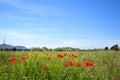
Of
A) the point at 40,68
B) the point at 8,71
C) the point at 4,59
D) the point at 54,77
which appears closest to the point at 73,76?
the point at 54,77

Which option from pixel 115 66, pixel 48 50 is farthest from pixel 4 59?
pixel 115 66

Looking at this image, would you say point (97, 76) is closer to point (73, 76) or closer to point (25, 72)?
point (73, 76)

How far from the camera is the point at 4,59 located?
13.8 meters

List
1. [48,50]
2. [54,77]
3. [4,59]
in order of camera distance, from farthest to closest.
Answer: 1. [4,59]
2. [48,50]
3. [54,77]

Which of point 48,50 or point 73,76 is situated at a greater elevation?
point 48,50

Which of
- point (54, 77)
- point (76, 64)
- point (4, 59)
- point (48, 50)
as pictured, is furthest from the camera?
point (4, 59)

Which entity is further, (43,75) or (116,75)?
(116,75)

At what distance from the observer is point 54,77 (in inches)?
355

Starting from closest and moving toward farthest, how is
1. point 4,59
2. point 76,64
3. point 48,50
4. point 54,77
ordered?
point 54,77
point 76,64
point 48,50
point 4,59

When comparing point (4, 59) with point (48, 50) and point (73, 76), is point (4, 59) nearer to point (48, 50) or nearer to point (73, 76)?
point (48, 50)

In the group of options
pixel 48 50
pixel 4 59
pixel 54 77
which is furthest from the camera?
pixel 4 59

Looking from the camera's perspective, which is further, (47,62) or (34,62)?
(47,62)

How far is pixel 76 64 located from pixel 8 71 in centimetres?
257

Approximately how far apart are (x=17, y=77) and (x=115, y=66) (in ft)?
14.9
